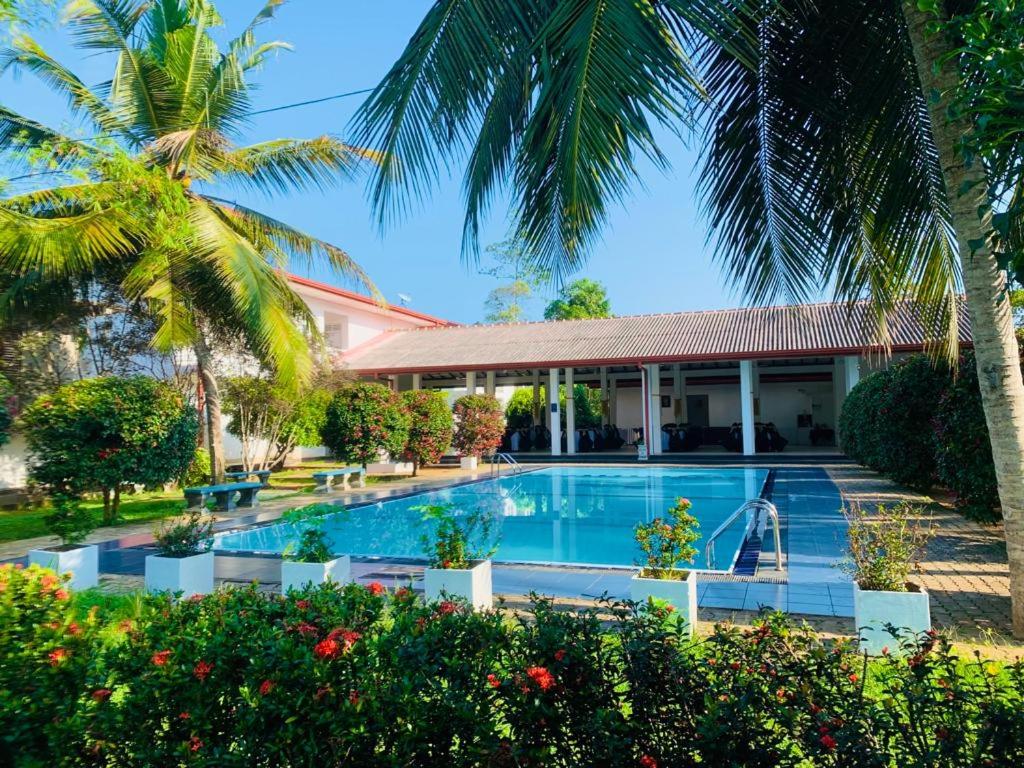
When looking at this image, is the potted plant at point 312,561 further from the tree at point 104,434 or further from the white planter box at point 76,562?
the tree at point 104,434

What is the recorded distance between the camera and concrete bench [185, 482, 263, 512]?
1225cm

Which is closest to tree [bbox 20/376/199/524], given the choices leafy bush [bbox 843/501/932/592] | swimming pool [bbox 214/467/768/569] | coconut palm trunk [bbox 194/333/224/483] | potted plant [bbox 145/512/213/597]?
coconut palm trunk [bbox 194/333/224/483]

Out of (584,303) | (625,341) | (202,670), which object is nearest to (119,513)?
(202,670)

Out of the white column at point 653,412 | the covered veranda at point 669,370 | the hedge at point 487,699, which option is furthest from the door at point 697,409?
the hedge at point 487,699

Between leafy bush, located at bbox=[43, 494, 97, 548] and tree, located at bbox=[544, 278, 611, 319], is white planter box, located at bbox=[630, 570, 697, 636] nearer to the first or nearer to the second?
leafy bush, located at bbox=[43, 494, 97, 548]

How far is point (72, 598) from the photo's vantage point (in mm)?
3029

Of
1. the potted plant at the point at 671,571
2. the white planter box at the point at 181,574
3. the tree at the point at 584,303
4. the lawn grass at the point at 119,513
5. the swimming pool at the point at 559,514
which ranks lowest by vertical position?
the swimming pool at the point at 559,514

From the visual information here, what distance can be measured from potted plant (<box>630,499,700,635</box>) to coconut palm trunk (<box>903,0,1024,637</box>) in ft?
6.63

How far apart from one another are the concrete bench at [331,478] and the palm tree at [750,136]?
1268cm

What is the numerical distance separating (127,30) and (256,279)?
5.15 m

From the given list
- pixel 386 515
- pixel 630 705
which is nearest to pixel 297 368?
pixel 386 515

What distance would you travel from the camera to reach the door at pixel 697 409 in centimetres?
2919

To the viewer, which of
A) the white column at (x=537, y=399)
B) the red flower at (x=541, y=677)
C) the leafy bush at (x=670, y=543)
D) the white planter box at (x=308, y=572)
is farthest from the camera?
the white column at (x=537, y=399)

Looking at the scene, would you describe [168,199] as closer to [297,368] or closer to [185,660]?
[297,368]
